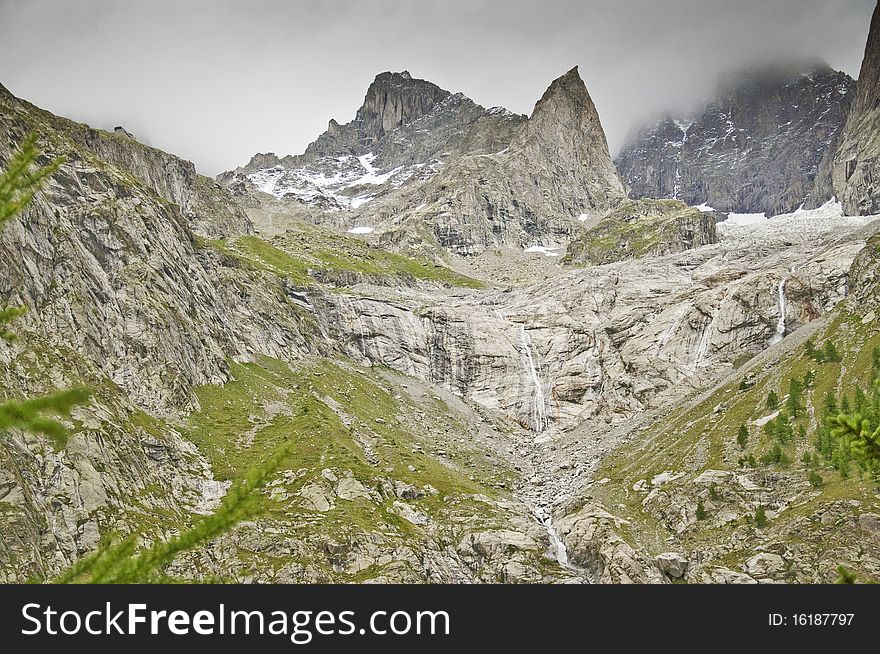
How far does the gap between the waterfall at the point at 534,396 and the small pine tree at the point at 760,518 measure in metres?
58.6

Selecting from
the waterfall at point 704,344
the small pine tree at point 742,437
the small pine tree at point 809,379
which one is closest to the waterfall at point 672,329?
the waterfall at point 704,344

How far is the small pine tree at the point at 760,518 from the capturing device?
197 ft

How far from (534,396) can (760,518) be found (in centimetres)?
6856

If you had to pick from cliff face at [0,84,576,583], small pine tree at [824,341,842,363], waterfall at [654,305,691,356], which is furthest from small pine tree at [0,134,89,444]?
waterfall at [654,305,691,356]

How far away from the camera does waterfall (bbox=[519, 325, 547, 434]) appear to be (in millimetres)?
121625

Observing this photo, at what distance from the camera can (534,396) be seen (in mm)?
128125

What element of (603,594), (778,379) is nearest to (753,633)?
(603,594)

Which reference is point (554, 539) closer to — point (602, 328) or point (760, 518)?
point (760, 518)

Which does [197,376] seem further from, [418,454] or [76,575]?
[76,575]

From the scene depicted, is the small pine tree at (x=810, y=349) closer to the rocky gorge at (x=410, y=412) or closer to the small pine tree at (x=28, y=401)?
the rocky gorge at (x=410, y=412)

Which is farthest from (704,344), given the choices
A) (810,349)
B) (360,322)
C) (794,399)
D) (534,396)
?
(360,322)

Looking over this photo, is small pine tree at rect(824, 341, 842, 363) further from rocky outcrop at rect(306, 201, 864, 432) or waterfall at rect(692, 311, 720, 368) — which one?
waterfall at rect(692, 311, 720, 368)

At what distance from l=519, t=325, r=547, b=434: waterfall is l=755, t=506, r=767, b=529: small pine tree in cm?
5856

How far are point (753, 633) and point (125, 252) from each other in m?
103
